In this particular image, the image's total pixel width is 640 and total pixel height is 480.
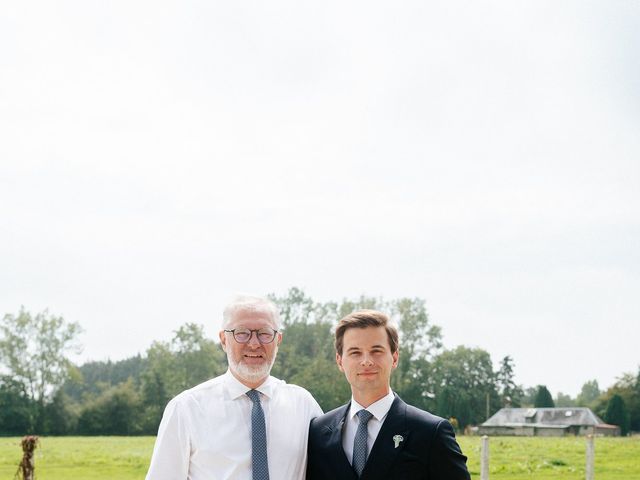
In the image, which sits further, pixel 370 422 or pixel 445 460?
pixel 370 422

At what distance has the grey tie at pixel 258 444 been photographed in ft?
13.7

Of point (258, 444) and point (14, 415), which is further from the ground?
point (258, 444)

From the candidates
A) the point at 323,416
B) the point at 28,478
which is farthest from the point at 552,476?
the point at 323,416

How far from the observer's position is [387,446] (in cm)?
397

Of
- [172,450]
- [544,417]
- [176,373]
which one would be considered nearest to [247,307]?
[172,450]

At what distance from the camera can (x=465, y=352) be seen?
6800 cm

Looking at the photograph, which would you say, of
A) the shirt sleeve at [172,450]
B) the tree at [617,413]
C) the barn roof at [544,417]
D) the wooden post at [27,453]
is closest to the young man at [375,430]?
the shirt sleeve at [172,450]

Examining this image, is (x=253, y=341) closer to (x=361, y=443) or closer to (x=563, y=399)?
(x=361, y=443)

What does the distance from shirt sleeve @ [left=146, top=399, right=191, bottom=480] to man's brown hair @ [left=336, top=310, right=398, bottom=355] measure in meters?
0.95

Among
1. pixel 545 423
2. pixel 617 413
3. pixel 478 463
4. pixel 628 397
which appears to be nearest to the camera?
pixel 478 463

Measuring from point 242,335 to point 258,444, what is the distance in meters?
0.59

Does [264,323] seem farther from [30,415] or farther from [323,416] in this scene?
[30,415]

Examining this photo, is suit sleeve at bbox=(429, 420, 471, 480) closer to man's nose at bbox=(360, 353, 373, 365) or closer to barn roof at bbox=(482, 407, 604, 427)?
man's nose at bbox=(360, 353, 373, 365)

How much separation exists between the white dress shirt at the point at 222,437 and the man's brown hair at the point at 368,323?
530mm
